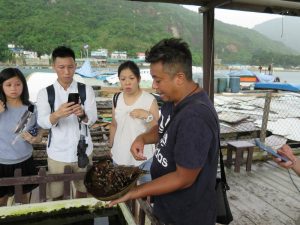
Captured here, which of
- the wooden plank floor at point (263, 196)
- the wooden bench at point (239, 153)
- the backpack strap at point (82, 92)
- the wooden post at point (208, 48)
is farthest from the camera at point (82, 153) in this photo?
the wooden bench at point (239, 153)

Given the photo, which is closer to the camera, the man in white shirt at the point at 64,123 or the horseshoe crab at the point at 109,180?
the horseshoe crab at the point at 109,180

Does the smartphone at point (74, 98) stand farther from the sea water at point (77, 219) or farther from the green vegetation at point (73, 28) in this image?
the green vegetation at point (73, 28)

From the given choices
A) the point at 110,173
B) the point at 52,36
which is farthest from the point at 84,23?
the point at 110,173

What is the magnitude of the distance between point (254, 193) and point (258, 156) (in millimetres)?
1860

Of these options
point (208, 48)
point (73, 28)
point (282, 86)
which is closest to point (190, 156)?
point (208, 48)

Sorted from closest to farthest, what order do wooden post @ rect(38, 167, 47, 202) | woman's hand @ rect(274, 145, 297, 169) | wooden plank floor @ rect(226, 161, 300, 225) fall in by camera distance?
woman's hand @ rect(274, 145, 297, 169)
wooden post @ rect(38, 167, 47, 202)
wooden plank floor @ rect(226, 161, 300, 225)

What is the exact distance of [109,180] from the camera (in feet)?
5.88

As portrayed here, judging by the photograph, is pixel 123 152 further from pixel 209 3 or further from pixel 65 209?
pixel 209 3

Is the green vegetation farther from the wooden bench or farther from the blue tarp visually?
the wooden bench

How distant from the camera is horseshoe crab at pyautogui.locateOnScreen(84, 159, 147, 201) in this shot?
1486 mm

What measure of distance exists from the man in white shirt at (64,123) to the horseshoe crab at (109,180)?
1.23 metres

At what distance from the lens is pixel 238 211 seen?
13.2ft

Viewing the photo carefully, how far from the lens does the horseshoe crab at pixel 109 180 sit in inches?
58.5

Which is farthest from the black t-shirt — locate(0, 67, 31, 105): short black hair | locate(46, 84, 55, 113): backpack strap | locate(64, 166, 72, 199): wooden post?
locate(0, 67, 31, 105): short black hair
